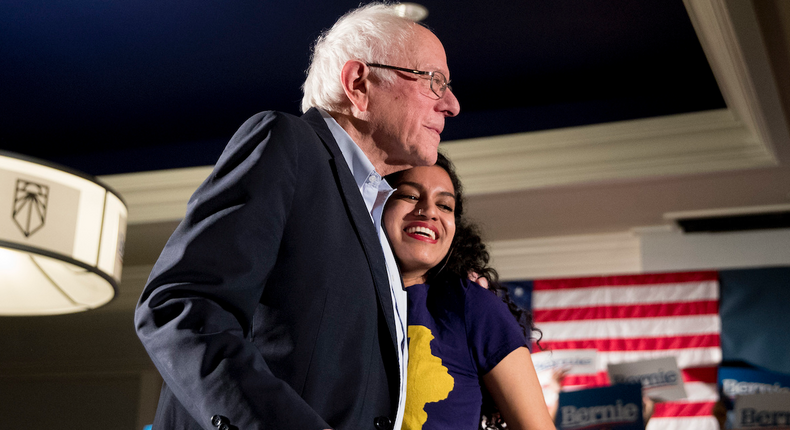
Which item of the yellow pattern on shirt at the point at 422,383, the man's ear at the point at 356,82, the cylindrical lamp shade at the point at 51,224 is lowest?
the yellow pattern on shirt at the point at 422,383

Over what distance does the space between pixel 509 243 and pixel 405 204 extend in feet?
12.2

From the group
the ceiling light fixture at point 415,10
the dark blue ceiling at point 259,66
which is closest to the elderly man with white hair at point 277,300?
the ceiling light fixture at point 415,10

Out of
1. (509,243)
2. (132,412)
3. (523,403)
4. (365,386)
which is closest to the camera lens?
(365,386)

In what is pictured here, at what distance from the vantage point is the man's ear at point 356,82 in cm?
119

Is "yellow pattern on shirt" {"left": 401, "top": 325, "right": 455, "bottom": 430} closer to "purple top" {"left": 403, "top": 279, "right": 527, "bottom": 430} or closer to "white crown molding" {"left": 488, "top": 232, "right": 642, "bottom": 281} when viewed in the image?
"purple top" {"left": 403, "top": 279, "right": 527, "bottom": 430}

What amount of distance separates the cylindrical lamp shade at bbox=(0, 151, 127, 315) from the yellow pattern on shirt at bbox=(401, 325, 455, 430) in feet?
3.74

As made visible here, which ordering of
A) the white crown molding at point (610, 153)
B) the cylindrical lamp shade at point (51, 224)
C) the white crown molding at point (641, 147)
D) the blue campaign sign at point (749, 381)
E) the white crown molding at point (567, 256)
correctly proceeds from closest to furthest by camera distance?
the cylindrical lamp shade at point (51, 224), the white crown molding at point (641, 147), the white crown molding at point (610, 153), the blue campaign sign at point (749, 381), the white crown molding at point (567, 256)

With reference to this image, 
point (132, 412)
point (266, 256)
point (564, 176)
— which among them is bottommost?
point (132, 412)

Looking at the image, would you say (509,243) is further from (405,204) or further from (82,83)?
(405,204)

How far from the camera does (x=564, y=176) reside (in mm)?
3932

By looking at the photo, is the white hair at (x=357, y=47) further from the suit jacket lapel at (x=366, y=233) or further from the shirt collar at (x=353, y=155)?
the suit jacket lapel at (x=366, y=233)

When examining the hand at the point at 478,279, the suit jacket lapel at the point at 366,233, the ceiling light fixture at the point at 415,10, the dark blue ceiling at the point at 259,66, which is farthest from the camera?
the dark blue ceiling at the point at 259,66

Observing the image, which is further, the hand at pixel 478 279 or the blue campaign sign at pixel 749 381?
the blue campaign sign at pixel 749 381

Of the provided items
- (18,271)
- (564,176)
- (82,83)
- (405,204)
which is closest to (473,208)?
(564,176)
